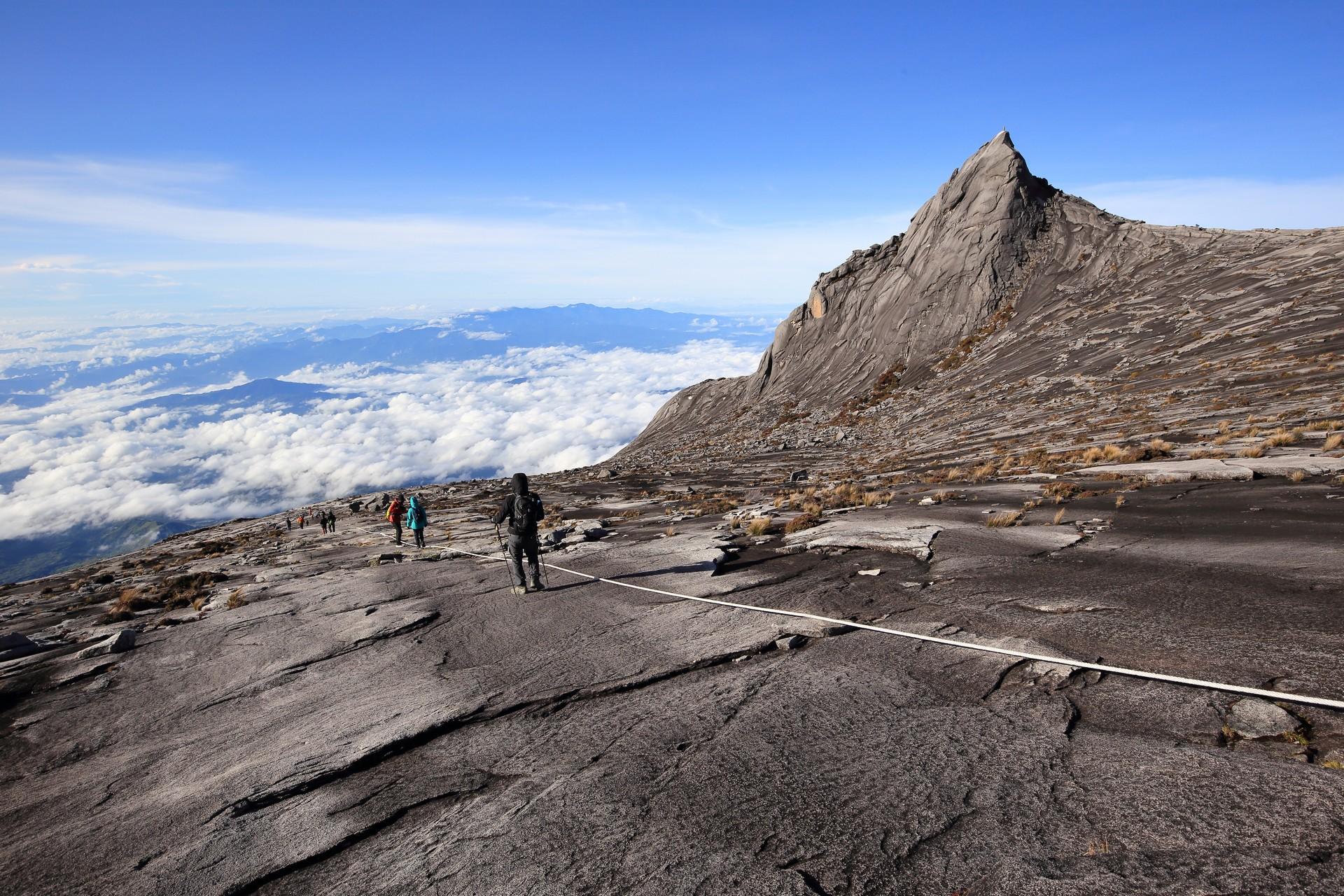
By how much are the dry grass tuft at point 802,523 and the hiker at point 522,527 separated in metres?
6.40

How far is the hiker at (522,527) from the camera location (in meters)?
13.0

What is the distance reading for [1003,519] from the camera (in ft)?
46.8

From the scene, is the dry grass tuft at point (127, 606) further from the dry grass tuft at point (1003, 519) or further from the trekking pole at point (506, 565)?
the dry grass tuft at point (1003, 519)

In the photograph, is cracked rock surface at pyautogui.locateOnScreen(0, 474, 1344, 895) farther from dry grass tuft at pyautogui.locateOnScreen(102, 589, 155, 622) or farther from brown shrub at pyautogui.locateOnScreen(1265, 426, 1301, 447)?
brown shrub at pyautogui.locateOnScreen(1265, 426, 1301, 447)

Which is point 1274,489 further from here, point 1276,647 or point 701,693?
point 701,693

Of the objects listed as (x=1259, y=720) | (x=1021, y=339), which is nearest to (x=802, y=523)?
(x=1259, y=720)

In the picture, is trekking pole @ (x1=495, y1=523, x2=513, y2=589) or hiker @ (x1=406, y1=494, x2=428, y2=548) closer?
trekking pole @ (x1=495, y1=523, x2=513, y2=589)

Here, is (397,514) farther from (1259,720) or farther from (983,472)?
(1259,720)

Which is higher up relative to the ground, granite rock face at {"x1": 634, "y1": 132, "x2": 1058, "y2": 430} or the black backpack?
granite rock face at {"x1": 634, "y1": 132, "x2": 1058, "y2": 430}

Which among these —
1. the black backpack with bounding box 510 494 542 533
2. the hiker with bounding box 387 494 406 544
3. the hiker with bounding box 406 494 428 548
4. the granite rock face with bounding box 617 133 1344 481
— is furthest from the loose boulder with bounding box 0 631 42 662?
the granite rock face with bounding box 617 133 1344 481

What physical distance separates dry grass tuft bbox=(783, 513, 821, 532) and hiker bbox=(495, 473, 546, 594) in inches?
252

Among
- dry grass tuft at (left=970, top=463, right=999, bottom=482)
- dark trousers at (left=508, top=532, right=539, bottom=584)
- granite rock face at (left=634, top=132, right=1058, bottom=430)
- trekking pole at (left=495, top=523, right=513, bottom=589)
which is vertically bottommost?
dry grass tuft at (left=970, top=463, right=999, bottom=482)

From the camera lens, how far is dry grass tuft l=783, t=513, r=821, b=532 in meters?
16.0

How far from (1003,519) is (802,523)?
463 centimetres
